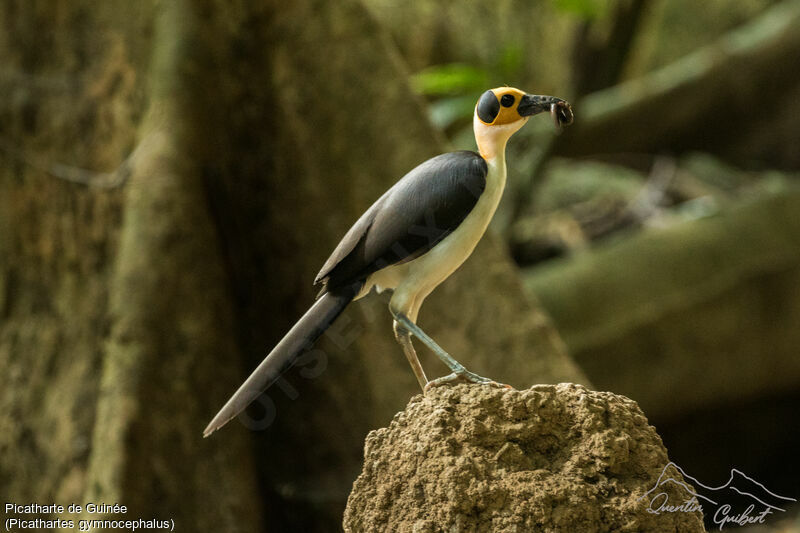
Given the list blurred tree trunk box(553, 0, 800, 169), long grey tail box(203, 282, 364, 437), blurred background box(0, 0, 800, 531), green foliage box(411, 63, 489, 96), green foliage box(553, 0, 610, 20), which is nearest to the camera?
long grey tail box(203, 282, 364, 437)

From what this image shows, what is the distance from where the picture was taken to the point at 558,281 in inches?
222

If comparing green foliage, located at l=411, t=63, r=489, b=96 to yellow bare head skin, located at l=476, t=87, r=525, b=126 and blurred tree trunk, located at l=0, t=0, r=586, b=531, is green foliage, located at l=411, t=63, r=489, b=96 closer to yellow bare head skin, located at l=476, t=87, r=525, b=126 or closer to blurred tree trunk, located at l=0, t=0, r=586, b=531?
blurred tree trunk, located at l=0, t=0, r=586, b=531

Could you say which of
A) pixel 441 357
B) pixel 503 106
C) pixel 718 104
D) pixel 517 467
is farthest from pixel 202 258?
pixel 718 104

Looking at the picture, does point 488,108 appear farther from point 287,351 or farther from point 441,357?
point 287,351

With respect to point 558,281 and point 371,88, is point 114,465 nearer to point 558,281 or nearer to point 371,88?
point 371,88

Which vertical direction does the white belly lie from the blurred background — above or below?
below

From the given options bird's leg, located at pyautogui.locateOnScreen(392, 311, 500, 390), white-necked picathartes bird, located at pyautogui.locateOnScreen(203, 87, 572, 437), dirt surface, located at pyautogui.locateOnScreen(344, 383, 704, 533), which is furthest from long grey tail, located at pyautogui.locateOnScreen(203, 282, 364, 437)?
dirt surface, located at pyautogui.locateOnScreen(344, 383, 704, 533)

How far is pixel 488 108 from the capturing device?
203 cm

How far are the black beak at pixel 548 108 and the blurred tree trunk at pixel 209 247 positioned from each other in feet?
4.95

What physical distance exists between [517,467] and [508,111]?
31.7 inches

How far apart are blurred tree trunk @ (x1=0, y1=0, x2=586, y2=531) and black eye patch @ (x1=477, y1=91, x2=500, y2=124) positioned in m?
1.49

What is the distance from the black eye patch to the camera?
6.64 ft

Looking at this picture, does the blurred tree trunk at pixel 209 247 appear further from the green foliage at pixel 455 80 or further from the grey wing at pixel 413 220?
the grey wing at pixel 413 220

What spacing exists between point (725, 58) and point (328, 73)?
15.2 ft
